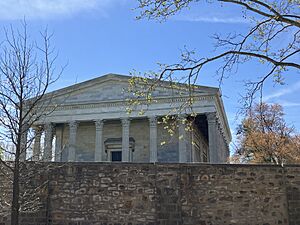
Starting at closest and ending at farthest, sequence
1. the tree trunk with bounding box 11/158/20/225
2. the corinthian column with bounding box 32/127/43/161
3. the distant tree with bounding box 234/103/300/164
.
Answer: the tree trunk with bounding box 11/158/20/225 → the corinthian column with bounding box 32/127/43/161 → the distant tree with bounding box 234/103/300/164

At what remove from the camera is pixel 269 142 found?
3244 cm

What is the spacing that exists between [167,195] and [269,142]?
21.1 meters

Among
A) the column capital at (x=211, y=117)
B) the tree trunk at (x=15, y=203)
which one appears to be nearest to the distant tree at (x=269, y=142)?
the column capital at (x=211, y=117)

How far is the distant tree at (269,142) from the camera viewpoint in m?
31.4

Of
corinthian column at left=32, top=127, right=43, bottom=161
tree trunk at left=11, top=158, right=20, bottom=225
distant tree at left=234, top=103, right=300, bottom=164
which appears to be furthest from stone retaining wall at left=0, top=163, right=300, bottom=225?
distant tree at left=234, top=103, right=300, bottom=164

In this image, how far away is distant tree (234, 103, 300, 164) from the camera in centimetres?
3142

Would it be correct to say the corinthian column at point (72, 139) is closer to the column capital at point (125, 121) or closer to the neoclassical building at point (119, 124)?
the neoclassical building at point (119, 124)

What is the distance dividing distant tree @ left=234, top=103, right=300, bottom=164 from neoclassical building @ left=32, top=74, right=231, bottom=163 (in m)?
2.85

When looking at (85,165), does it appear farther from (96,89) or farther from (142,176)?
(96,89)

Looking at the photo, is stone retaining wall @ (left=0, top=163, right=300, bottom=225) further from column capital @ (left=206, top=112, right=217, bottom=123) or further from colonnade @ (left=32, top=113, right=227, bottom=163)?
column capital @ (left=206, top=112, right=217, bottom=123)

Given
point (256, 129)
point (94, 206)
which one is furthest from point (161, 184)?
point (256, 129)

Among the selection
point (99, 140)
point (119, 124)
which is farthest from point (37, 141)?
point (119, 124)

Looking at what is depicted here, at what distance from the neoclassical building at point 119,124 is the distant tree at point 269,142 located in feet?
9.35

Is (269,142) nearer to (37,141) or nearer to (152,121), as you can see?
(152,121)
